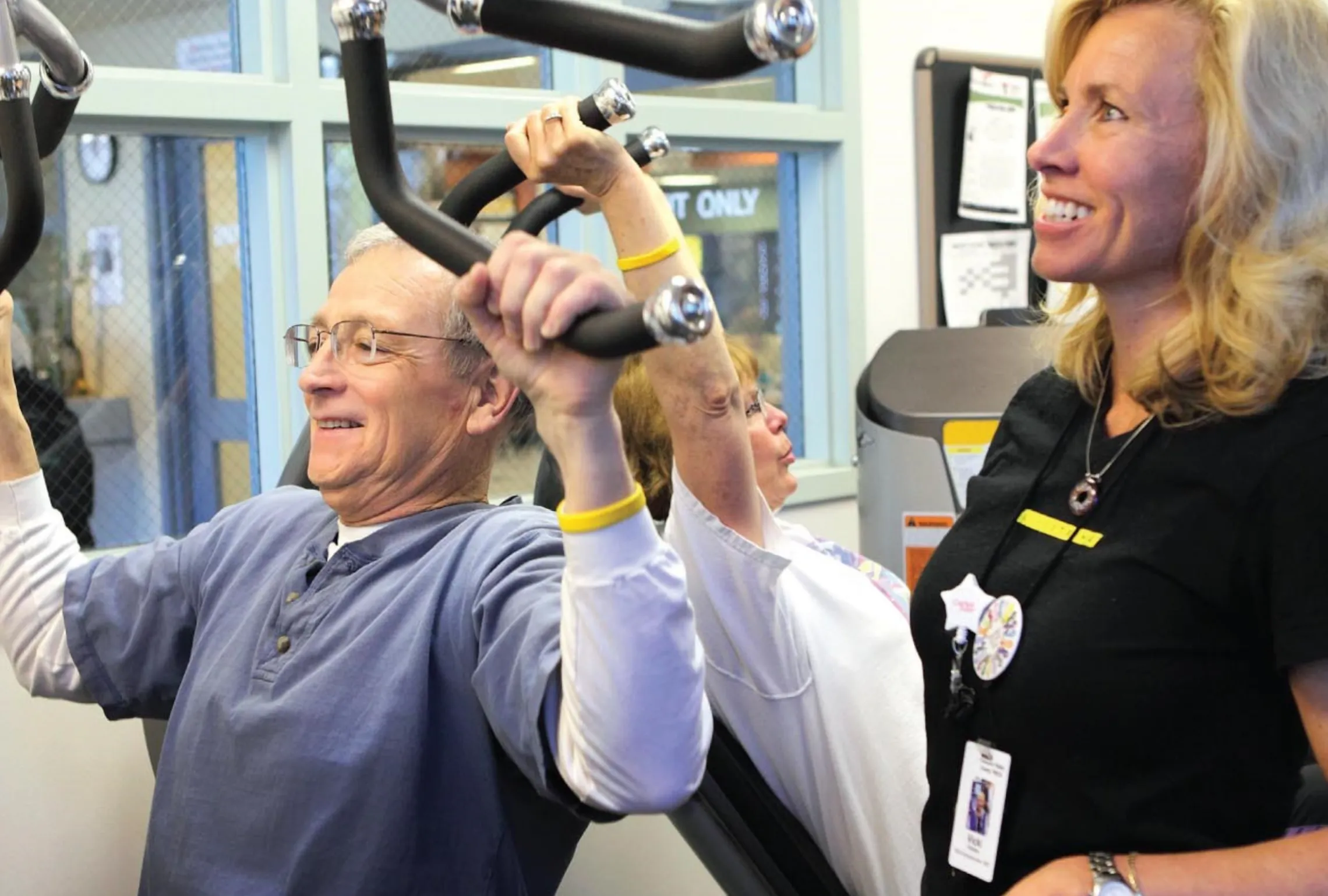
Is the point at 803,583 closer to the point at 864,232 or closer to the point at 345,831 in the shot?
the point at 345,831

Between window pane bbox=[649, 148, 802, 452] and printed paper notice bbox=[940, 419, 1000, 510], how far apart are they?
923mm

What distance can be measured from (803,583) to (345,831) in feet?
1.95

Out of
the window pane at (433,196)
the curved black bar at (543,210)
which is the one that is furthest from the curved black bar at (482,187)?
the window pane at (433,196)

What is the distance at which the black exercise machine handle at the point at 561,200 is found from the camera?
1.22 meters

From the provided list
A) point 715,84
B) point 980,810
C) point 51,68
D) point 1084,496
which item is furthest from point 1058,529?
point 715,84

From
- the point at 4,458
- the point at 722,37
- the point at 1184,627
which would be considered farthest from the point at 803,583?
the point at 722,37

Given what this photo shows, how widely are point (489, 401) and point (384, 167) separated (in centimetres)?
61

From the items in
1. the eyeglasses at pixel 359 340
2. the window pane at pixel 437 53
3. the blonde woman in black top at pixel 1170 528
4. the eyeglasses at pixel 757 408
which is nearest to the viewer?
the blonde woman in black top at pixel 1170 528

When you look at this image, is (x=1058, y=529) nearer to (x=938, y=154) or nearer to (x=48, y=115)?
(x=48, y=115)

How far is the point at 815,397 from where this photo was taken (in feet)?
12.9

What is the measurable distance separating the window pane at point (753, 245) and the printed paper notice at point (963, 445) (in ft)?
3.03

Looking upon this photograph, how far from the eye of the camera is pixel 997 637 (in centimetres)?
136

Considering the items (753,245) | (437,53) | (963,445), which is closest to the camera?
(963,445)

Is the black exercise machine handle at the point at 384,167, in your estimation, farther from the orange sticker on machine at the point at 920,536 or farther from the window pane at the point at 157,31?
the orange sticker on machine at the point at 920,536
